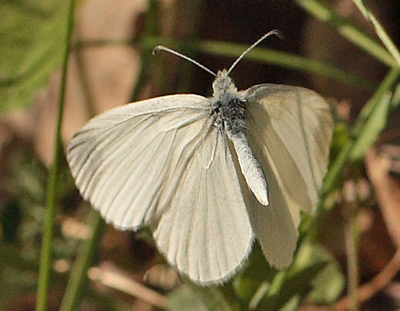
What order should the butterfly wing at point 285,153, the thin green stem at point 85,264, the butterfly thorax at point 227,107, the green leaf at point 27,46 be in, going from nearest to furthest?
the butterfly wing at point 285,153 → the butterfly thorax at point 227,107 → the thin green stem at point 85,264 → the green leaf at point 27,46

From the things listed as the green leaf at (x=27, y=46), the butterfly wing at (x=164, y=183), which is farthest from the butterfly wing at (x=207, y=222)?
the green leaf at (x=27, y=46)

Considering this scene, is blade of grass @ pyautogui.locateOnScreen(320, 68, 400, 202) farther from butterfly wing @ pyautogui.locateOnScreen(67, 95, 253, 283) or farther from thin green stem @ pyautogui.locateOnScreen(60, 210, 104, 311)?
thin green stem @ pyautogui.locateOnScreen(60, 210, 104, 311)

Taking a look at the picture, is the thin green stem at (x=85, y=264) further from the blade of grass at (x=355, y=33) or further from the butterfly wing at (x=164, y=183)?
the blade of grass at (x=355, y=33)

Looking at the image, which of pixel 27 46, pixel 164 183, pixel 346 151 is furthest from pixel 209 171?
pixel 27 46

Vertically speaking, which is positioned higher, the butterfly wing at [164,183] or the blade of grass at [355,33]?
the blade of grass at [355,33]

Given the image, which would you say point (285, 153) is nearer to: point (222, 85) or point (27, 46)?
point (222, 85)

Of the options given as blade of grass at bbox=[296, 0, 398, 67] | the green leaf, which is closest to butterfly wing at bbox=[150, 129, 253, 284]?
blade of grass at bbox=[296, 0, 398, 67]

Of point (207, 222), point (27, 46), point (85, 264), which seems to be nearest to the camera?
point (207, 222)
